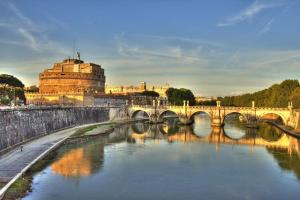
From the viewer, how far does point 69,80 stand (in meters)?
76.3

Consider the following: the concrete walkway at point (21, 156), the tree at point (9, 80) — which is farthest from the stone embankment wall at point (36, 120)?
the tree at point (9, 80)

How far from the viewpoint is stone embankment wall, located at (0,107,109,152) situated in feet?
87.1

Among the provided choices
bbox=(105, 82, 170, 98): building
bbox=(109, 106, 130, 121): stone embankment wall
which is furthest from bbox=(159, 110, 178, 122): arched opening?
bbox=(105, 82, 170, 98): building

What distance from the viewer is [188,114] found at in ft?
209

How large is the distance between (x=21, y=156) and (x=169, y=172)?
27.3ft

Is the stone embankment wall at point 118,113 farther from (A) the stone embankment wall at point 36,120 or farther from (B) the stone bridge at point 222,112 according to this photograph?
(A) the stone embankment wall at point 36,120

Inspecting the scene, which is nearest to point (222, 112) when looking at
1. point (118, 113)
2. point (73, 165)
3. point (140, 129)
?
point (140, 129)

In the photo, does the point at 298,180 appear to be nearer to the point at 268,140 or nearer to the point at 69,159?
the point at 69,159

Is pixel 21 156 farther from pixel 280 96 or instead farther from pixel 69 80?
pixel 69 80

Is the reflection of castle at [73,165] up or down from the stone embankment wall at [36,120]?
down

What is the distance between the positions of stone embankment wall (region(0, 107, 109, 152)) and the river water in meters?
3.03

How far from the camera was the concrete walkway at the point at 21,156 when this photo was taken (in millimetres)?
19800

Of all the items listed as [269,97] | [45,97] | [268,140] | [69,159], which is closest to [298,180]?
[69,159]

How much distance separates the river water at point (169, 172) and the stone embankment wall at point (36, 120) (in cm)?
303
